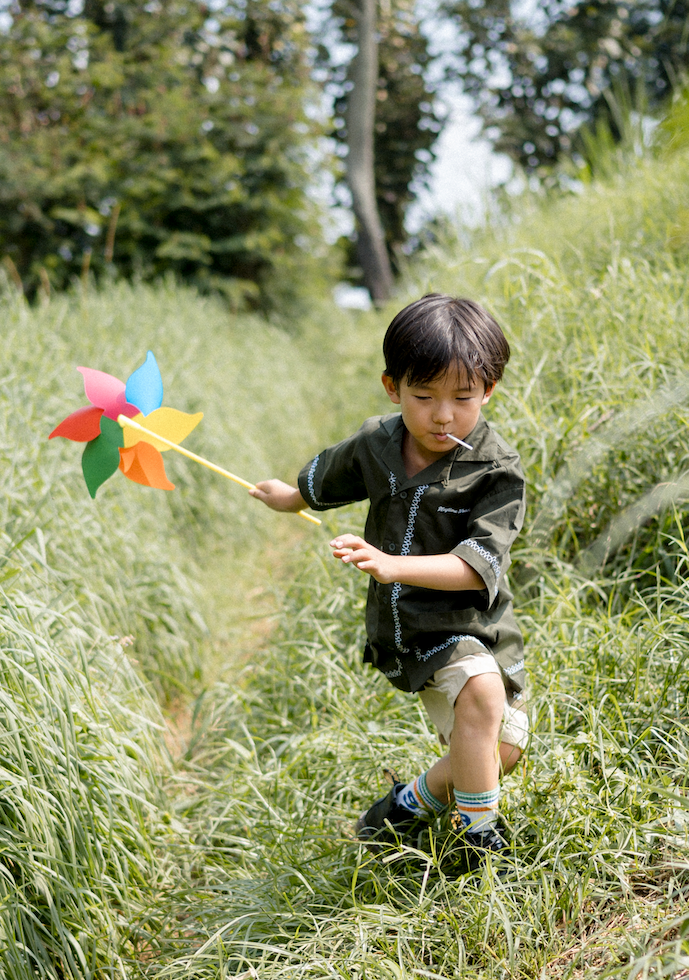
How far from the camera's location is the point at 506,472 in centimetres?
176

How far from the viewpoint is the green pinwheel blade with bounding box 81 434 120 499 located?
2033 millimetres

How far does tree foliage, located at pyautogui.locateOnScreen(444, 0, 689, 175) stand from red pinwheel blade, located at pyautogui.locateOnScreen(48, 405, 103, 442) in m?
11.0

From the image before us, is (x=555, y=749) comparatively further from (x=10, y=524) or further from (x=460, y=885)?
(x=10, y=524)

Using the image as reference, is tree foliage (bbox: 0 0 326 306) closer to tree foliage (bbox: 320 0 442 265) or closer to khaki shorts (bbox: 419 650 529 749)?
tree foliage (bbox: 320 0 442 265)

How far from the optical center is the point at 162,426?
79.4 inches

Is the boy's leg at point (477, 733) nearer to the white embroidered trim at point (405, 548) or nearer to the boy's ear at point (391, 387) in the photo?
the white embroidered trim at point (405, 548)

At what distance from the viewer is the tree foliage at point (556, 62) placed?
11.5 metres

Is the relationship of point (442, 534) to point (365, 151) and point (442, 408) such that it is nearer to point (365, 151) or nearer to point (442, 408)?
point (442, 408)

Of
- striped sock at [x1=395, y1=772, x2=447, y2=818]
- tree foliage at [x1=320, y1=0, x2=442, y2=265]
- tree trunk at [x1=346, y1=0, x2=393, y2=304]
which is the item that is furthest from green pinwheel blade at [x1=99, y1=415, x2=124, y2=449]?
tree foliage at [x1=320, y1=0, x2=442, y2=265]

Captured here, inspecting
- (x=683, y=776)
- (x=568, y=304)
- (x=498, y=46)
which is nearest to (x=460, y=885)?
(x=683, y=776)

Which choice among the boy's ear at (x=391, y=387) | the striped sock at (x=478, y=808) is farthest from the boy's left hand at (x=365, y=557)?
the striped sock at (x=478, y=808)

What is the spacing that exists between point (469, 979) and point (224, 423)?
12.6 feet

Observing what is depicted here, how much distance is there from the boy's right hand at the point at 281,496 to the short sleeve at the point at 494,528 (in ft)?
1.46

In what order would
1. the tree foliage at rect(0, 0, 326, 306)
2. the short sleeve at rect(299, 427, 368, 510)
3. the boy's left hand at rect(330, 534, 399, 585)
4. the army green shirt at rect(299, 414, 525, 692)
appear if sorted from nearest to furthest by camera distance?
the boy's left hand at rect(330, 534, 399, 585)
the army green shirt at rect(299, 414, 525, 692)
the short sleeve at rect(299, 427, 368, 510)
the tree foliage at rect(0, 0, 326, 306)
